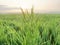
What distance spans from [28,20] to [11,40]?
19 cm

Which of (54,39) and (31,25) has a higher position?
(31,25)

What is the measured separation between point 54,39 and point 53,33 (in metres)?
0.07

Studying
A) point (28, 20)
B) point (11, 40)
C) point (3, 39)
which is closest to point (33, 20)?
point (28, 20)

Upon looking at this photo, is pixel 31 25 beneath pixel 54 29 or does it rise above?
above

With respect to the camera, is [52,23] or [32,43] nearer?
[32,43]

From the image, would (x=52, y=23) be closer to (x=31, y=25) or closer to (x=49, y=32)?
(x=49, y=32)

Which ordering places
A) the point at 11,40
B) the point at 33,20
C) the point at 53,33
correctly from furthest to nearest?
the point at 53,33 → the point at 11,40 → the point at 33,20

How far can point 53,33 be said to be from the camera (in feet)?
3.66

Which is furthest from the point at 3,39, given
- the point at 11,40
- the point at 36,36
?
the point at 36,36

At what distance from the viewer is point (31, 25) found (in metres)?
0.85

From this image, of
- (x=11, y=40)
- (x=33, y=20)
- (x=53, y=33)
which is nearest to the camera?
(x=33, y=20)

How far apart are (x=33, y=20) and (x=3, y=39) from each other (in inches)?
12.4

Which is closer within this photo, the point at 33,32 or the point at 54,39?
the point at 33,32

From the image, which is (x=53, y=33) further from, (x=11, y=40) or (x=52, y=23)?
(x=11, y=40)
